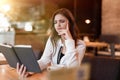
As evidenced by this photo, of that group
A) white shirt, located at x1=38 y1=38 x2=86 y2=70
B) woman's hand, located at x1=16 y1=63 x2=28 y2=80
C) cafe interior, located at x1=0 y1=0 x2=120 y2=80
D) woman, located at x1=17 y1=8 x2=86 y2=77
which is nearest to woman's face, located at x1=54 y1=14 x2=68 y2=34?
woman, located at x1=17 y1=8 x2=86 y2=77

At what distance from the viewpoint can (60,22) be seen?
1.69 m

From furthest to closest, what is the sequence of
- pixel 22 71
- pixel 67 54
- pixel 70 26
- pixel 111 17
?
pixel 111 17
pixel 70 26
pixel 67 54
pixel 22 71

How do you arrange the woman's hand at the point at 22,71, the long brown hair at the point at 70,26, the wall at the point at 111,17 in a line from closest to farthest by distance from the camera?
the woman's hand at the point at 22,71 → the long brown hair at the point at 70,26 → the wall at the point at 111,17

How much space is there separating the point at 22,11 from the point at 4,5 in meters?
0.43

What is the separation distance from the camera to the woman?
164 cm

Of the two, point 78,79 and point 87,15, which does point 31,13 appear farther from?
point 78,79

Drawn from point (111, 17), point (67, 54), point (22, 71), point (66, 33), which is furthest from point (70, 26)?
point (111, 17)

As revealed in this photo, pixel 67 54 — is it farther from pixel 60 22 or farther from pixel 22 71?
pixel 22 71

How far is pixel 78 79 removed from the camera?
0.48 meters

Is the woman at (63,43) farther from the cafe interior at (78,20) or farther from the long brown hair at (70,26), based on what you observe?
the cafe interior at (78,20)

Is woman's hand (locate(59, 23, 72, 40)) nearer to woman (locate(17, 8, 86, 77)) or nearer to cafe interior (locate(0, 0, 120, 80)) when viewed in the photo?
woman (locate(17, 8, 86, 77))

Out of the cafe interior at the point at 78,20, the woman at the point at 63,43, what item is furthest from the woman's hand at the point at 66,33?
the cafe interior at the point at 78,20

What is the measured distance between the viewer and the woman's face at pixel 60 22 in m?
1.68

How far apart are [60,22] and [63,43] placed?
0.18 meters
